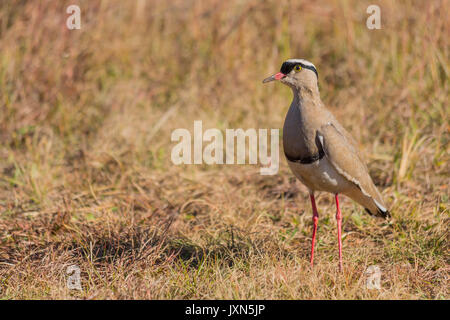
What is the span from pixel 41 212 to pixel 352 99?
10.5ft

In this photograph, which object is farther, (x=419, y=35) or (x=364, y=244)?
(x=419, y=35)

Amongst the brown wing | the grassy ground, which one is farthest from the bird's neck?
the grassy ground

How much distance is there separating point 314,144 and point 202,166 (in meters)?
1.87

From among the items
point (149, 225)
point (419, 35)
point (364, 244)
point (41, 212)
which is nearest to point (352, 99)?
point (419, 35)

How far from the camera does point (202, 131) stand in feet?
18.4

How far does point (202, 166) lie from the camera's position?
5.16 meters

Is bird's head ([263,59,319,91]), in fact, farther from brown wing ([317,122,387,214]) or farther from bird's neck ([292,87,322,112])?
brown wing ([317,122,387,214])

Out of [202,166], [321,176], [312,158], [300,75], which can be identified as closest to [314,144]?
[312,158]

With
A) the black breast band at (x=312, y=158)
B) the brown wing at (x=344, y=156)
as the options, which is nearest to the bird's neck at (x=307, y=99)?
the brown wing at (x=344, y=156)

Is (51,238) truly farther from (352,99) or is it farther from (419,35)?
(419,35)

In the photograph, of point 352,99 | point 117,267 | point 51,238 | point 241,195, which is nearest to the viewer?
point 117,267

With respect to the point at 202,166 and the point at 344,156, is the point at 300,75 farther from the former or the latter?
the point at 202,166

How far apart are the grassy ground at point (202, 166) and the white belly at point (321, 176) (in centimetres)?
45

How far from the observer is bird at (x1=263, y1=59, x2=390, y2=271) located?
3432 mm
